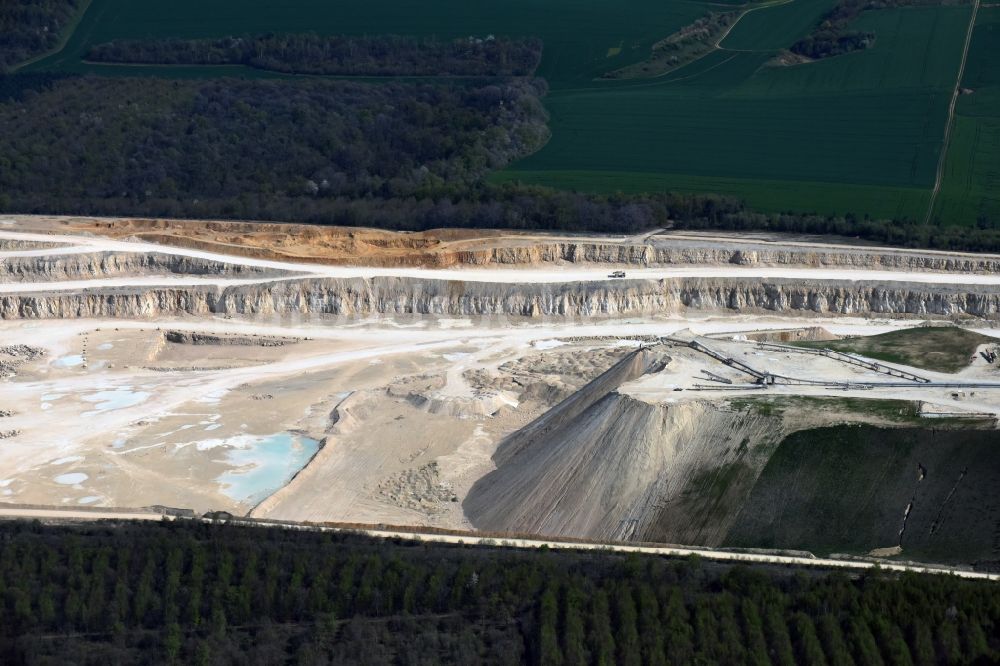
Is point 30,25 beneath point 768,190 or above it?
above

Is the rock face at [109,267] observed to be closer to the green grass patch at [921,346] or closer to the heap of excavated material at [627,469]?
the heap of excavated material at [627,469]

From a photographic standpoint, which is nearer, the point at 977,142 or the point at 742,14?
the point at 977,142

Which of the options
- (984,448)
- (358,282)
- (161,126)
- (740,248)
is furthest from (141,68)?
→ (984,448)

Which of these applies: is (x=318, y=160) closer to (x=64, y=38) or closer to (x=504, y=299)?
(x=504, y=299)

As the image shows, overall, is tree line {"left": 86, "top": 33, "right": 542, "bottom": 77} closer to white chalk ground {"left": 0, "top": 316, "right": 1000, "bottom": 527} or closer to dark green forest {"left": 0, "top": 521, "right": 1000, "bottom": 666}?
white chalk ground {"left": 0, "top": 316, "right": 1000, "bottom": 527}

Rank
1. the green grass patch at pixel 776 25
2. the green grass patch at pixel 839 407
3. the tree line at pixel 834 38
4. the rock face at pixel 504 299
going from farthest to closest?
the green grass patch at pixel 776 25 → the tree line at pixel 834 38 → the rock face at pixel 504 299 → the green grass patch at pixel 839 407

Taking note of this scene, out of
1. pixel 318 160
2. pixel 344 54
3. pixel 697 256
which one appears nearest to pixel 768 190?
pixel 697 256

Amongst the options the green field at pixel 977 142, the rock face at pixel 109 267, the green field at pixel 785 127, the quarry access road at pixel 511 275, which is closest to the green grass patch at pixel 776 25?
the green field at pixel 785 127
